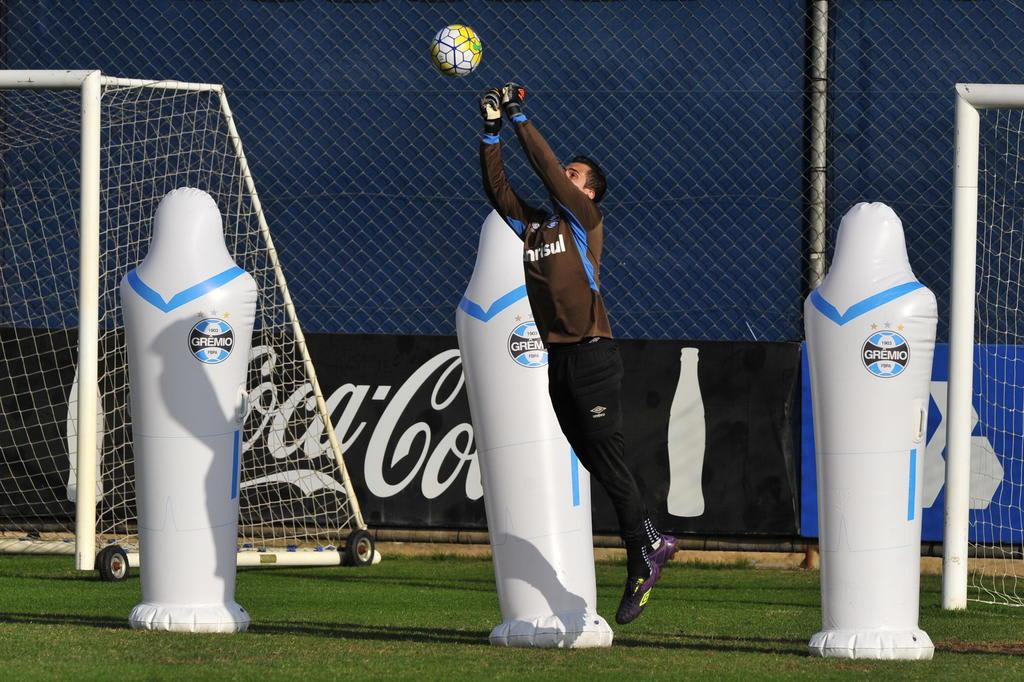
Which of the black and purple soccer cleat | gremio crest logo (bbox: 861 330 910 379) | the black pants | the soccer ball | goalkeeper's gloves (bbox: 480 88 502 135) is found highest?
the soccer ball

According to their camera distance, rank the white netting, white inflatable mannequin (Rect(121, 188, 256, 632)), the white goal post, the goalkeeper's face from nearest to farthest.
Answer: the goalkeeper's face
white inflatable mannequin (Rect(121, 188, 256, 632))
the white goal post
the white netting

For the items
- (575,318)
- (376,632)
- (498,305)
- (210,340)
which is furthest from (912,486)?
(210,340)

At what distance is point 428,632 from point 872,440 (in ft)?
6.87

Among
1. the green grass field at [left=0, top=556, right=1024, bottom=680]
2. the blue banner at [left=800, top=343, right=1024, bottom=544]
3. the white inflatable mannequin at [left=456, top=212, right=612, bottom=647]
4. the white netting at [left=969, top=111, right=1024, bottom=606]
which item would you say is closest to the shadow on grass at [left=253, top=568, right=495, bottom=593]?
the green grass field at [left=0, top=556, right=1024, bottom=680]

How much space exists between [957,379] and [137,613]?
4.31 meters

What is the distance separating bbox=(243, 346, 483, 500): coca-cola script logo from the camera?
407 inches

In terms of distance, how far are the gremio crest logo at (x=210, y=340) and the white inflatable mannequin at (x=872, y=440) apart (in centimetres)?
238

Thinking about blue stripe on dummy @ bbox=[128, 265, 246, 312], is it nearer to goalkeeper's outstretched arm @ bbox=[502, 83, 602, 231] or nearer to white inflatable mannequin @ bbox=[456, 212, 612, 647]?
white inflatable mannequin @ bbox=[456, 212, 612, 647]

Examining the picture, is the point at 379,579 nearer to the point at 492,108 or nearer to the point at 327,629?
the point at 327,629

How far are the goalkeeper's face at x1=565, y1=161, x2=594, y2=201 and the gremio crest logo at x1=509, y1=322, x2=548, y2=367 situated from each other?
0.57m

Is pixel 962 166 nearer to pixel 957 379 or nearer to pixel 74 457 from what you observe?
pixel 957 379

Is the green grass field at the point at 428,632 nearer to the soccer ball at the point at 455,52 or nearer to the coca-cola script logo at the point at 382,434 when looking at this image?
the coca-cola script logo at the point at 382,434

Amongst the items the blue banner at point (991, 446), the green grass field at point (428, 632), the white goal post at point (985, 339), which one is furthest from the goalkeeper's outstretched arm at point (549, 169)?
the blue banner at point (991, 446)

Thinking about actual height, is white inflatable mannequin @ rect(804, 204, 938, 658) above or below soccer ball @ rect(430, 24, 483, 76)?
below
